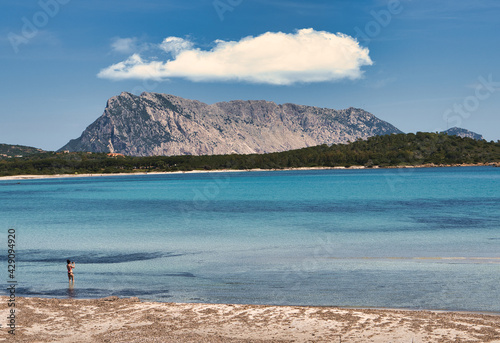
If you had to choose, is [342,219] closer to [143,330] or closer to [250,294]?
[250,294]

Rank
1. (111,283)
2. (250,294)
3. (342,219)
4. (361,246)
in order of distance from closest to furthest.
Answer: (250,294), (111,283), (361,246), (342,219)

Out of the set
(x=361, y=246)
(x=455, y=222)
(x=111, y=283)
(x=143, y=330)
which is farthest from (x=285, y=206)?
(x=143, y=330)

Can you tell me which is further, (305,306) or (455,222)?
(455,222)

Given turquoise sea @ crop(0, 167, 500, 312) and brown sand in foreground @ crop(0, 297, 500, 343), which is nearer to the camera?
brown sand in foreground @ crop(0, 297, 500, 343)

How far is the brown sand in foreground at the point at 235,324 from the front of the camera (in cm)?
1423

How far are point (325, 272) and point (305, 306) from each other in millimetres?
7269

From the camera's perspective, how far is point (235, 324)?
52.1ft

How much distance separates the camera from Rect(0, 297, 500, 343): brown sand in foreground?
46.7 ft

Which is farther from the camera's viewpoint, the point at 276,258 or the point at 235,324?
the point at 276,258

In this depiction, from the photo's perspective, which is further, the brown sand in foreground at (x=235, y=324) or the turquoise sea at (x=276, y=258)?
the turquoise sea at (x=276, y=258)

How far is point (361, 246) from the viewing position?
34.9 metres

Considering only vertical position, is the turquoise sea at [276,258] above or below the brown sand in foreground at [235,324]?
below

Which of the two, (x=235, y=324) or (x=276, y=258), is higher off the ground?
(x=235, y=324)

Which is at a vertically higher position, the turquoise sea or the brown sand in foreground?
the brown sand in foreground
